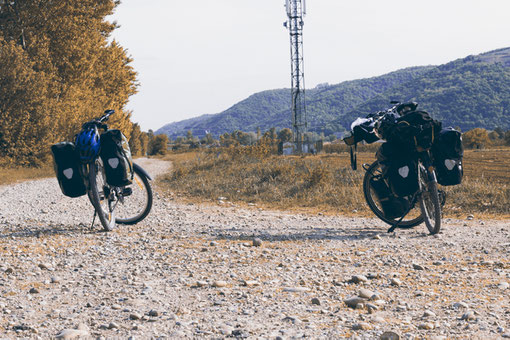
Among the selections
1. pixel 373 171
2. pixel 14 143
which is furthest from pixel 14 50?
pixel 373 171

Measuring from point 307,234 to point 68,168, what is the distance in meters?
3.61

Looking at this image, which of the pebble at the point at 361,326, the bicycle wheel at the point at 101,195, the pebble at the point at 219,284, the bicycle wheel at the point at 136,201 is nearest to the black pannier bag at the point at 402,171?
the pebble at the point at 219,284

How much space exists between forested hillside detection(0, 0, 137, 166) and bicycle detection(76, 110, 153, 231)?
52.3 feet

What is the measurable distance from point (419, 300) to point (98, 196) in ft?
14.9

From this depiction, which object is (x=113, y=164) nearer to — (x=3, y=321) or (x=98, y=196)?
(x=98, y=196)

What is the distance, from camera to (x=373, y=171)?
673cm

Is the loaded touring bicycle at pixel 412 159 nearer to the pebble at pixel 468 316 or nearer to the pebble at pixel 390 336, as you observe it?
the pebble at pixel 468 316

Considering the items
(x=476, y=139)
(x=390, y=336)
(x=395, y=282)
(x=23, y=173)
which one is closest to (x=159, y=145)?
(x=476, y=139)

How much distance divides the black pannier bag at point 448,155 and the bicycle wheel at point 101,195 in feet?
15.7

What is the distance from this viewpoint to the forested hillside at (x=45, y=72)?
2044 centimetres

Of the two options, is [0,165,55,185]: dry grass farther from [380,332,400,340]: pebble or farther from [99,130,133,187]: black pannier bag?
[380,332,400,340]: pebble

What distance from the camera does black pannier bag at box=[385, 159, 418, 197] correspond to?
5.81m

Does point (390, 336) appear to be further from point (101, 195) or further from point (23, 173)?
point (23, 173)

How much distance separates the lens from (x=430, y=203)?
245 inches
